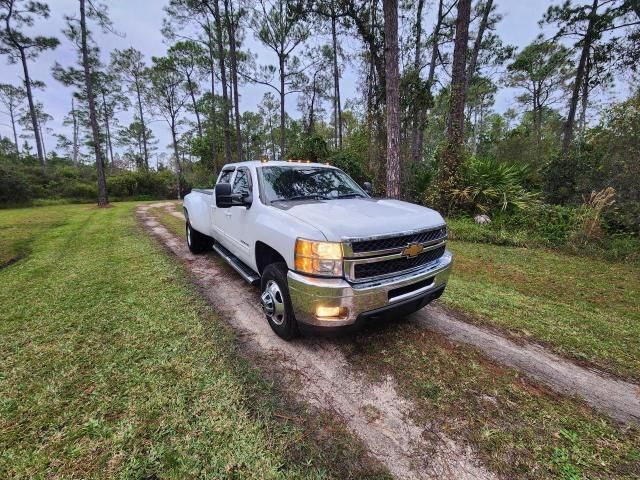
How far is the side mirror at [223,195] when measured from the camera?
3.24 m

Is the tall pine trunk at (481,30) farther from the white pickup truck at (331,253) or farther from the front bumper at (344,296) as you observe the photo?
the front bumper at (344,296)

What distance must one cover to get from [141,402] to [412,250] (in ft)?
8.09

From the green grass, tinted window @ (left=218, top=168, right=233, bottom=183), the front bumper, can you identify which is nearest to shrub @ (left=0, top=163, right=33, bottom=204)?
the green grass

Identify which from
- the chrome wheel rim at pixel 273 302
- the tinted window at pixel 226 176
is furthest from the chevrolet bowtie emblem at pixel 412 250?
the tinted window at pixel 226 176

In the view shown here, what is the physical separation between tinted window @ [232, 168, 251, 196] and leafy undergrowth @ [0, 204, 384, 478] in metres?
1.62

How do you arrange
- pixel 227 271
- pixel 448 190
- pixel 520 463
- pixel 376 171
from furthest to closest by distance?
pixel 376 171
pixel 448 190
pixel 227 271
pixel 520 463

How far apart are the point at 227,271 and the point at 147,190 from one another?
1107 inches

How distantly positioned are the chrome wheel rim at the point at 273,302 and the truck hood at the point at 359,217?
0.78 metres

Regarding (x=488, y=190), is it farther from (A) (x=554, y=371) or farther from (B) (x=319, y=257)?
(B) (x=319, y=257)

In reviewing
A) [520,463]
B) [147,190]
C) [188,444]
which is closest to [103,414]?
[188,444]

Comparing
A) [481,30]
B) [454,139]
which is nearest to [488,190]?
[454,139]

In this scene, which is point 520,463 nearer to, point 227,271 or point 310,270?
point 310,270

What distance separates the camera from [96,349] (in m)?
2.73

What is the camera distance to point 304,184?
3.69m
